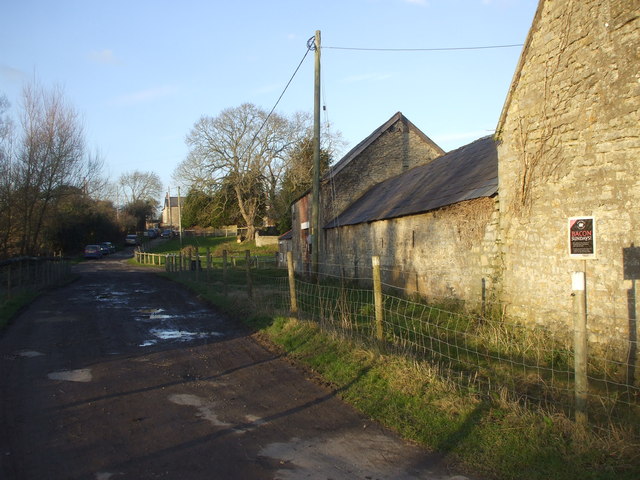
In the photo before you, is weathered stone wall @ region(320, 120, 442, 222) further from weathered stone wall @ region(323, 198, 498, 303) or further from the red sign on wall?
the red sign on wall

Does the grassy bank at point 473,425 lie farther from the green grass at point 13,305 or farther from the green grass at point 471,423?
the green grass at point 13,305

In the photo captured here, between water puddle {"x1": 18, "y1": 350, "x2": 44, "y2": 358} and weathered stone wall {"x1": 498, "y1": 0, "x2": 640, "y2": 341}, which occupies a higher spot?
weathered stone wall {"x1": 498, "y1": 0, "x2": 640, "y2": 341}

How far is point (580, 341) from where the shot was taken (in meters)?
5.13

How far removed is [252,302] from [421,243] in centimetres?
498

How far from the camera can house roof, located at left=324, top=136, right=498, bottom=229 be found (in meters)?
13.2

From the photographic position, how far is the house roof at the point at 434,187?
13172 mm

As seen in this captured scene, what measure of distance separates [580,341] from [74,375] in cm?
649

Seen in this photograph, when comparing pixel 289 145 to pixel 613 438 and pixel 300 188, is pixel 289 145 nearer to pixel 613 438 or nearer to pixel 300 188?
pixel 300 188

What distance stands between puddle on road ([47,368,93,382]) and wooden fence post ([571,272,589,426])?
601 cm

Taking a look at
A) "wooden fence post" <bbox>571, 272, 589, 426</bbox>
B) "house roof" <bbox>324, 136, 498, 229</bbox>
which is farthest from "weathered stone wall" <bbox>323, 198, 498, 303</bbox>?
"wooden fence post" <bbox>571, 272, 589, 426</bbox>

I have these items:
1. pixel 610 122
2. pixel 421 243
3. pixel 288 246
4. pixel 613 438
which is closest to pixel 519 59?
pixel 610 122

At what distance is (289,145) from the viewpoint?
55281 mm

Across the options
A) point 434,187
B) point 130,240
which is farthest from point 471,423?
point 130,240

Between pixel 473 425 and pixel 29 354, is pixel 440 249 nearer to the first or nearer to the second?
pixel 473 425
